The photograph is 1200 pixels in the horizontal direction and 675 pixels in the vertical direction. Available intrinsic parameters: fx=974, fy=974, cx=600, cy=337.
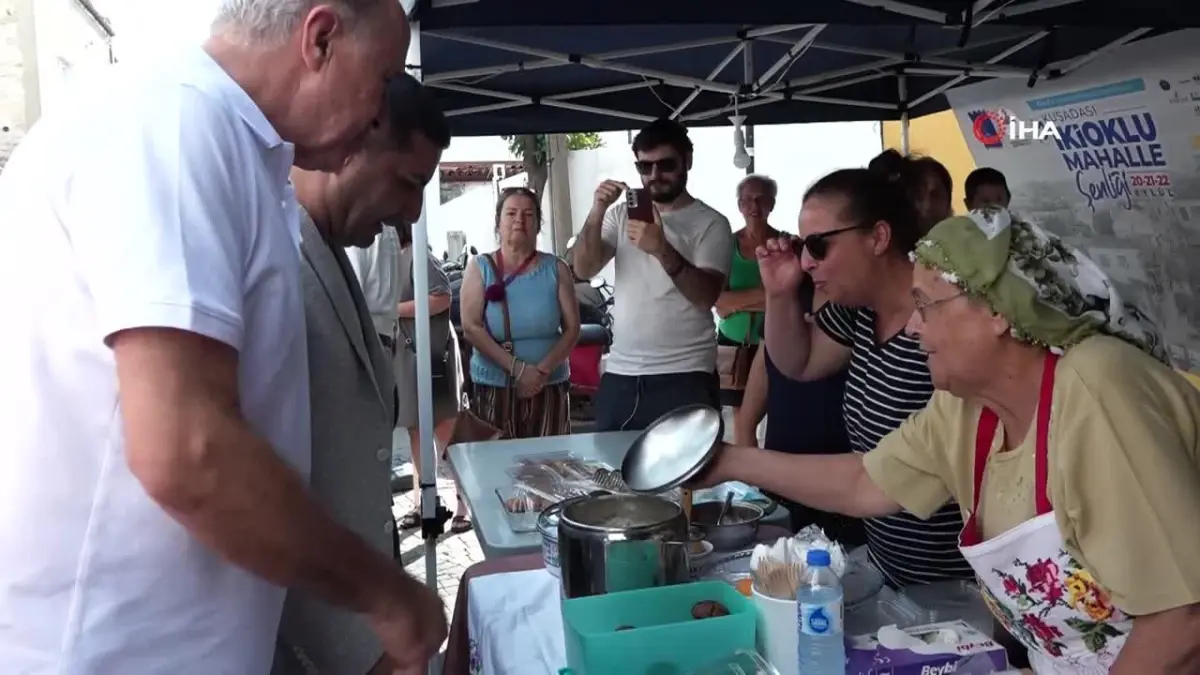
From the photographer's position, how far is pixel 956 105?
5.04m

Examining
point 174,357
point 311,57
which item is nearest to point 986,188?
point 311,57

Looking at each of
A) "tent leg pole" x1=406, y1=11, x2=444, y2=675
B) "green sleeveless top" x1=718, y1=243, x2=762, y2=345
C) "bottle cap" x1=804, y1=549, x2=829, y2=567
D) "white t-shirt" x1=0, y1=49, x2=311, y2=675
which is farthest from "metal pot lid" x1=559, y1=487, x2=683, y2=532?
"green sleeveless top" x1=718, y1=243, x2=762, y2=345

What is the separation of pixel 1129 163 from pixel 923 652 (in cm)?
338

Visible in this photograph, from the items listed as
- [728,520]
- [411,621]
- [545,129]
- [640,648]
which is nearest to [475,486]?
[728,520]

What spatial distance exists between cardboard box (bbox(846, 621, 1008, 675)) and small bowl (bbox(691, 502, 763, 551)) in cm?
45

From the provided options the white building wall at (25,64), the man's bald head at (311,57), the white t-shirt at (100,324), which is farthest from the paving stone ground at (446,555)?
the white building wall at (25,64)

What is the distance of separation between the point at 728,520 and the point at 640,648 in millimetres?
668

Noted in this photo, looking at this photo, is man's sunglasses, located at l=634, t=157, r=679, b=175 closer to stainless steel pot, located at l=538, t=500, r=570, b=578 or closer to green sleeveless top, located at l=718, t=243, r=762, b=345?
green sleeveless top, located at l=718, t=243, r=762, b=345

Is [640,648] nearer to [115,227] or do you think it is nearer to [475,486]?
[115,227]

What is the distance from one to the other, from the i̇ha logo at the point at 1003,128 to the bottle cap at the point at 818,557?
3.71 m

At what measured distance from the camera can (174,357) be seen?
74cm

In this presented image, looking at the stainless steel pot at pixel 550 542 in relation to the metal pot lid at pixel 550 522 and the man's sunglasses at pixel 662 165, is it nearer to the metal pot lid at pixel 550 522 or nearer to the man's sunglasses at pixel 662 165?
the metal pot lid at pixel 550 522

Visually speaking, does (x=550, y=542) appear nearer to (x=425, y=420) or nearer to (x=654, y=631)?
(x=654, y=631)

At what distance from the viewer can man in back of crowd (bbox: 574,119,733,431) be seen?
331 centimetres
